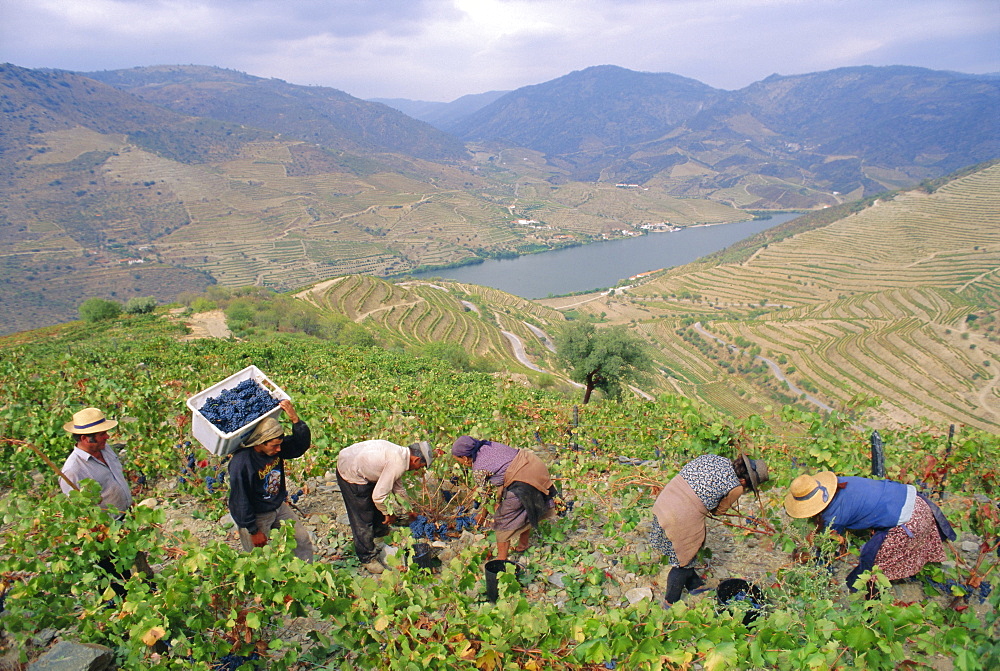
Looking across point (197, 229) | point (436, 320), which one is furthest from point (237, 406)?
point (197, 229)

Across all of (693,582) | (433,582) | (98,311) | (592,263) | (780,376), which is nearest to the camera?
(433,582)

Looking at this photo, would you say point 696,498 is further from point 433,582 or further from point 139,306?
point 139,306

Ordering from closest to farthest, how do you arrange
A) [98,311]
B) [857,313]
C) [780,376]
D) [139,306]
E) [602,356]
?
[602,356], [98,311], [139,306], [780,376], [857,313]

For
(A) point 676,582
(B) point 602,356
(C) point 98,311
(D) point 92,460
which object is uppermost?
(D) point 92,460

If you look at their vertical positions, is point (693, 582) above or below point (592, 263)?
above

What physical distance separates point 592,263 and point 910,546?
468 ft

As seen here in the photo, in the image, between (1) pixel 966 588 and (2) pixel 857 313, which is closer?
(1) pixel 966 588

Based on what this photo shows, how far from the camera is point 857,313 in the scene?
2677 inches

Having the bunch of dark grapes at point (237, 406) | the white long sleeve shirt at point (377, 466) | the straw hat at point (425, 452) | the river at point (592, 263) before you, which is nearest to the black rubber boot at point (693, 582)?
the straw hat at point (425, 452)

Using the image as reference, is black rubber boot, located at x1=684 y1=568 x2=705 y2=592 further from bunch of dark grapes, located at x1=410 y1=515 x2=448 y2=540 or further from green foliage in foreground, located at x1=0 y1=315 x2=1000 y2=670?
bunch of dark grapes, located at x1=410 y1=515 x2=448 y2=540

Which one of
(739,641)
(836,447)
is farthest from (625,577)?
(836,447)

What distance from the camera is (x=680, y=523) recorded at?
11.9ft

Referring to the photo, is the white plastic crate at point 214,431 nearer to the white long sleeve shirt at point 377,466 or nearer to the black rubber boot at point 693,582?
the white long sleeve shirt at point 377,466

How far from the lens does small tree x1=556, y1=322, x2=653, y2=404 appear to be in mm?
18828
